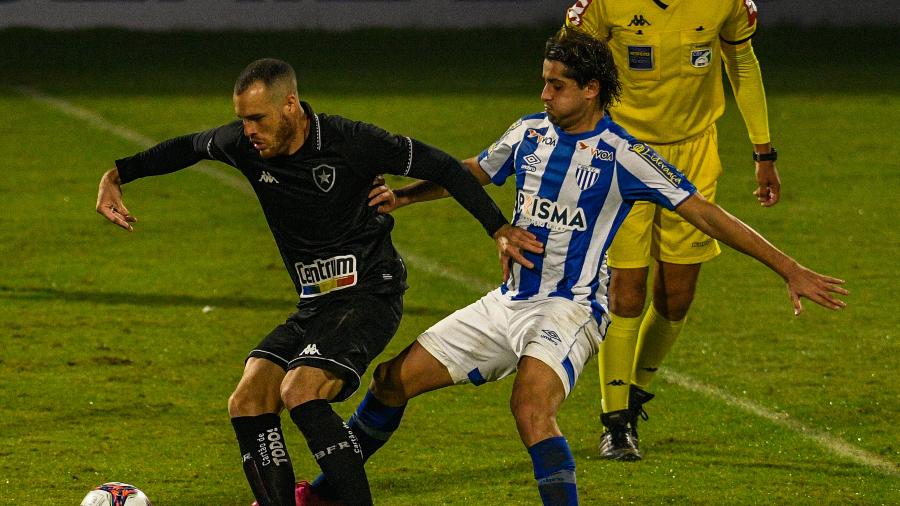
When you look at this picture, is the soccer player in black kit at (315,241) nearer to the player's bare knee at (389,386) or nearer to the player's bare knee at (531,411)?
the player's bare knee at (389,386)

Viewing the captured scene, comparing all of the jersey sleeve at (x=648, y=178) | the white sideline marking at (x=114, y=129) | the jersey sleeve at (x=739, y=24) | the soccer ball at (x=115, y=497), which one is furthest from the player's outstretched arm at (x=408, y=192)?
the white sideline marking at (x=114, y=129)

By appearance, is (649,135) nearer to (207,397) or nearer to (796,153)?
(207,397)

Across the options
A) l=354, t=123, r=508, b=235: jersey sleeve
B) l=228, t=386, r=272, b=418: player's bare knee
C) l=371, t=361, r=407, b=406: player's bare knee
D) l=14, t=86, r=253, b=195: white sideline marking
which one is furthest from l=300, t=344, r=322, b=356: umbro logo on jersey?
l=14, t=86, r=253, b=195: white sideline marking

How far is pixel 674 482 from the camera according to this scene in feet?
18.7

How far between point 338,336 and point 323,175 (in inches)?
21.5

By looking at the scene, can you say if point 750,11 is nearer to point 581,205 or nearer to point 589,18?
point 589,18

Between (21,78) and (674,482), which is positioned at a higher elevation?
(21,78)

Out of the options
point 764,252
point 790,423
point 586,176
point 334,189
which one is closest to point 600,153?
point 586,176

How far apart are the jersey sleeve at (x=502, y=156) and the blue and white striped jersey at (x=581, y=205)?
182 millimetres

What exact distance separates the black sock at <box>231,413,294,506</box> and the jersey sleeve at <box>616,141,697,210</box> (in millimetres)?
1419

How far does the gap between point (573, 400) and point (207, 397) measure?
64.8 inches

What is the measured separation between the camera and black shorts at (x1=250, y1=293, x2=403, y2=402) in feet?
16.3

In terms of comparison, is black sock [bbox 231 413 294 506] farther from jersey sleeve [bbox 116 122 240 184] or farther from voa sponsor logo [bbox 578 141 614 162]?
voa sponsor logo [bbox 578 141 614 162]

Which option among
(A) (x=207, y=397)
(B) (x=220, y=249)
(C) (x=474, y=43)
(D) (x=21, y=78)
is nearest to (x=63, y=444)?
(A) (x=207, y=397)
